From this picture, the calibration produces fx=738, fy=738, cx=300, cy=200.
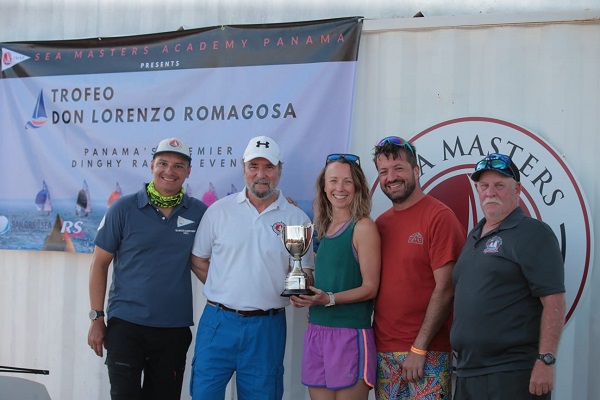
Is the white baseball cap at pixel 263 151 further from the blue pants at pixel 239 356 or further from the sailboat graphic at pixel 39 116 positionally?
the sailboat graphic at pixel 39 116

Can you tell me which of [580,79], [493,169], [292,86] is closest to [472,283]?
[493,169]

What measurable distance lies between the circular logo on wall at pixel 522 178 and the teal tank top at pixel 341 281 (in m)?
0.95

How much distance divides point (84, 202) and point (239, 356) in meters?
1.87

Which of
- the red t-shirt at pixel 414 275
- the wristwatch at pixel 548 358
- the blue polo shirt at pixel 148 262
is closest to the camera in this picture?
the wristwatch at pixel 548 358

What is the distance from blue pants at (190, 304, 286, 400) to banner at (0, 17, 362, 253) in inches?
39.7

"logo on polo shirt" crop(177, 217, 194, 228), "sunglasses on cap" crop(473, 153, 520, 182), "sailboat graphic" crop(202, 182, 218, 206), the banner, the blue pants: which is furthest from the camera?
"sailboat graphic" crop(202, 182, 218, 206)

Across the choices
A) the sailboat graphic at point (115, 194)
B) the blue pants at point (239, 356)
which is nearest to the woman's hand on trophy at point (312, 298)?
the blue pants at point (239, 356)

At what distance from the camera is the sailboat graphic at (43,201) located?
204 inches

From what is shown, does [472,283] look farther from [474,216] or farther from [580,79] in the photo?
[580,79]

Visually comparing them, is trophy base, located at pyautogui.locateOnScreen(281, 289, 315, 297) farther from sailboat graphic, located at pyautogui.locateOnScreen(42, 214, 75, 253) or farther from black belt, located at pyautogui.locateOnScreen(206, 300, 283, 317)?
sailboat graphic, located at pyautogui.locateOnScreen(42, 214, 75, 253)

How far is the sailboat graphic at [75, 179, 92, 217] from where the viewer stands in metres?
5.07

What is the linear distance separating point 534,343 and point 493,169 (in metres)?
0.79

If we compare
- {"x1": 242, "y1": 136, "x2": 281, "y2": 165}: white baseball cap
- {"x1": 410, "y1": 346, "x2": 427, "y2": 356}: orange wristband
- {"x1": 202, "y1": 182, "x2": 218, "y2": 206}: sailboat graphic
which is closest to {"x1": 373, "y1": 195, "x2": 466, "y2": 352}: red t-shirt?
{"x1": 410, "y1": 346, "x2": 427, "y2": 356}: orange wristband

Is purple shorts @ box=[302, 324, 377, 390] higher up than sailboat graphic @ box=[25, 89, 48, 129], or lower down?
lower down
